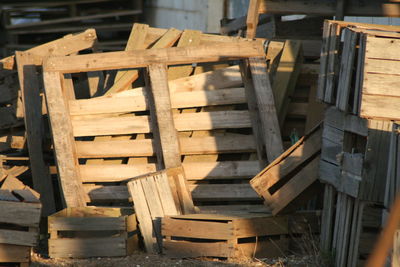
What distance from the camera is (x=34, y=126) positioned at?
654 cm

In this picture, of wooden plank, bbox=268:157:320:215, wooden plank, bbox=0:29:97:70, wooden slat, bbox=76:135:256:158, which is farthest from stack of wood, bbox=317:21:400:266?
wooden plank, bbox=0:29:97:70

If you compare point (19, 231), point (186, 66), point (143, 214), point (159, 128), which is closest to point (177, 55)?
point (186, 66)

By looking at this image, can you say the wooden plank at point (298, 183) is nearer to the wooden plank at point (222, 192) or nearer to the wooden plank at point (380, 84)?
the wooden plank at point (222, 192)

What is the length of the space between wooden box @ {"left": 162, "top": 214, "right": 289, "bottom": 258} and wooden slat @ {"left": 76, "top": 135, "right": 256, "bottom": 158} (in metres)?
0.81

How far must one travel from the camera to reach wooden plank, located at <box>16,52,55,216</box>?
252 inches

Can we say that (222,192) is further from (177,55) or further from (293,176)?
(177,55)

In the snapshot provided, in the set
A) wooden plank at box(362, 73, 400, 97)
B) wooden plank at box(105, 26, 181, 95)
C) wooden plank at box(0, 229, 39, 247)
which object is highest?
wooden plank at box(362, 73, 400, 97)

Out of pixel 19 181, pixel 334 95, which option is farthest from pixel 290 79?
pixel 19 181

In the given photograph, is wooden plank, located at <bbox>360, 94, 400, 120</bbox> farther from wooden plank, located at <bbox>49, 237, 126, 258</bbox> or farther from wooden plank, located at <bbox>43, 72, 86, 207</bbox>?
wooden plank, located at <bbox>43, 72, 86, 207</bbox>

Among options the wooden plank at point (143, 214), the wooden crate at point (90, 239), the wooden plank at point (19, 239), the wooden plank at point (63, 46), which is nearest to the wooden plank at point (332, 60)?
the wooden plank at point (143, 214)

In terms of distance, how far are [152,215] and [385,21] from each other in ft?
14.7

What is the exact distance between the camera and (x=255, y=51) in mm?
5945

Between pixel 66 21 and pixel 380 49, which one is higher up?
pixel 380 49

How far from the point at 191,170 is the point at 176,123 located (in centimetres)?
44
